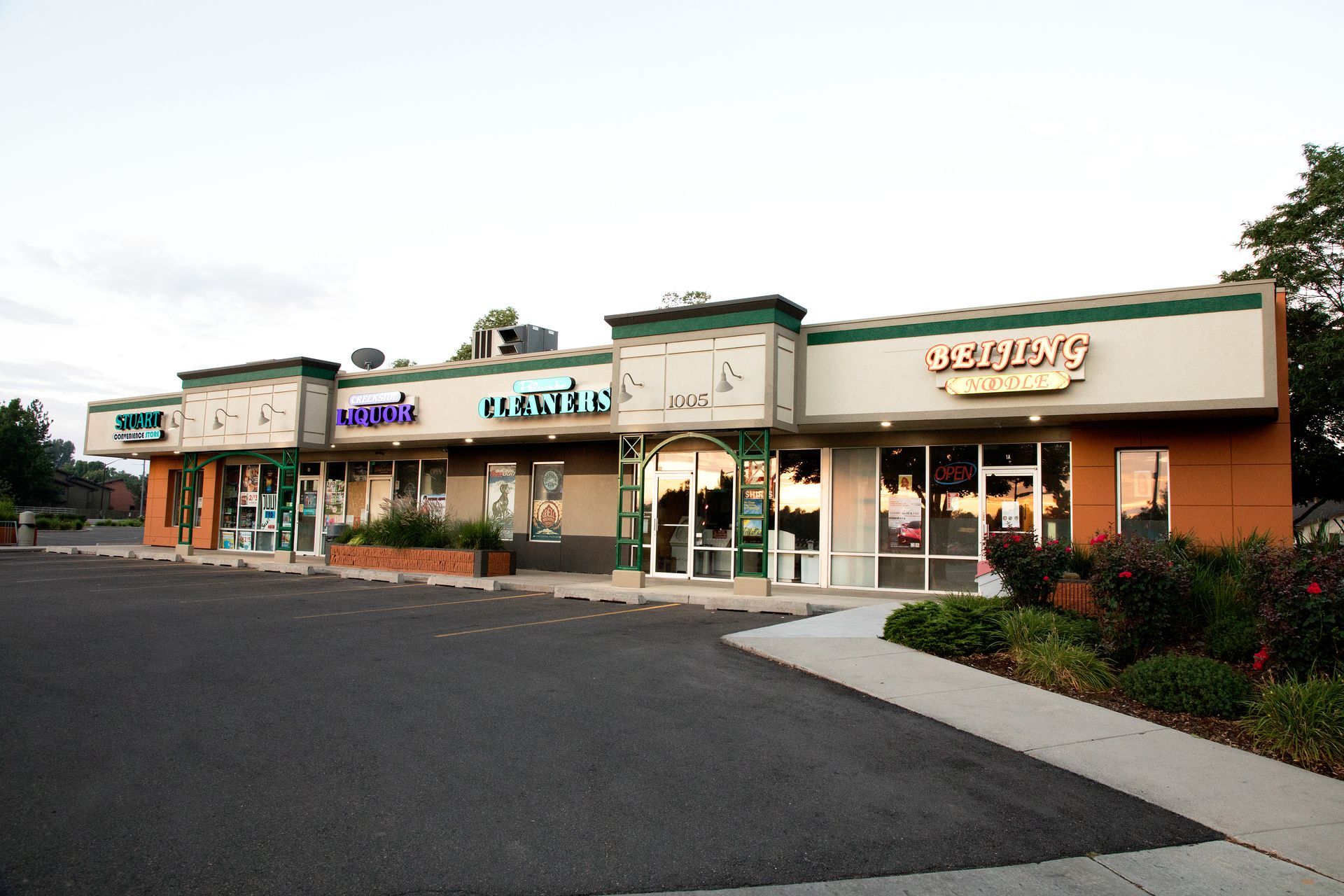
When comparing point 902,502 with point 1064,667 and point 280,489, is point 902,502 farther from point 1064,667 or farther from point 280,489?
point 280,489

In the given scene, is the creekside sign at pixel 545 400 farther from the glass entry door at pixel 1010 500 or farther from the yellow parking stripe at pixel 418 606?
the glass entry door at pixel 1010 500

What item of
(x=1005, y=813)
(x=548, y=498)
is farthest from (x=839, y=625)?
(x=548, y=498)

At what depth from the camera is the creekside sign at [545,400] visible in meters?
19.8

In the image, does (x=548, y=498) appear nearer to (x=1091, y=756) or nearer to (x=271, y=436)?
(x=271, y=436)

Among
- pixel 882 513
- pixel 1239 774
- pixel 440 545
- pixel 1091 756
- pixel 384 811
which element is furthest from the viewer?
pixel 440 545

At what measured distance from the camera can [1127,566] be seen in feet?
32.0

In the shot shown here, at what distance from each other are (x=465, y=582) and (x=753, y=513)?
265 inches

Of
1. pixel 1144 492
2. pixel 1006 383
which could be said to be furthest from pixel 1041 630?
pixel 1144 492

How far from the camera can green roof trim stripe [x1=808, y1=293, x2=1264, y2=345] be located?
46.3 feet

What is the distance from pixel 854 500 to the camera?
18.7 meters

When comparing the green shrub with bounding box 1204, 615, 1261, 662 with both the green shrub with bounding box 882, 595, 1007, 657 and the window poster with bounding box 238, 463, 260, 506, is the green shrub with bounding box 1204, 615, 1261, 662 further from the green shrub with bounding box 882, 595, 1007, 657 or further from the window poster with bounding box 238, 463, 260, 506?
the window poster with bounding box 238, 463, 260, 506

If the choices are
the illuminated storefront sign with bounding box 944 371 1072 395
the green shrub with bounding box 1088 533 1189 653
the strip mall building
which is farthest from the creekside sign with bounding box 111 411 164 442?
the green shrub with bounding box 1088 533 1189 653

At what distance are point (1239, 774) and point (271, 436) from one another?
24.7 meters

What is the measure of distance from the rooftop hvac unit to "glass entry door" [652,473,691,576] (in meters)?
5.88
